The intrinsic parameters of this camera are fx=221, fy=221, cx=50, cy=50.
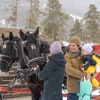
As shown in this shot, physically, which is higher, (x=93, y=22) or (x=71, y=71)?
(x=93, y=22)

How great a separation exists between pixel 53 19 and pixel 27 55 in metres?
31.0

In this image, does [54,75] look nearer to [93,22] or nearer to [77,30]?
[93,22]

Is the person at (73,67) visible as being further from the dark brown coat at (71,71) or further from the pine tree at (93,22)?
the pine tree at (93,22)

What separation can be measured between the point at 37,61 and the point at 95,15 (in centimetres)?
3572

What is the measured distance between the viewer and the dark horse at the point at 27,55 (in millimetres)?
4418

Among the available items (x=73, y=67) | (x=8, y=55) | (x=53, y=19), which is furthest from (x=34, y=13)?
(x=73, y=67)

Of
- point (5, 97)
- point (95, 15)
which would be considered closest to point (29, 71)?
point (5, 97)

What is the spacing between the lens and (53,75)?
3398 mm

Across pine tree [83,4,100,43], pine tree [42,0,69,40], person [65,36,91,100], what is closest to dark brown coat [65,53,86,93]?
person [65,36,91,100]

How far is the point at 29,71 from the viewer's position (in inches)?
185

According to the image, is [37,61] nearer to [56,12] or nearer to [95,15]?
[56,12]

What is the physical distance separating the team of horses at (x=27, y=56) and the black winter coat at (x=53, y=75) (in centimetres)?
77

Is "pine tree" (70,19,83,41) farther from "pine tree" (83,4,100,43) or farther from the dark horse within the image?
the dark horse

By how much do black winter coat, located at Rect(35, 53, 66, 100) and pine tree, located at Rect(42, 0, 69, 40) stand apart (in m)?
29.9
